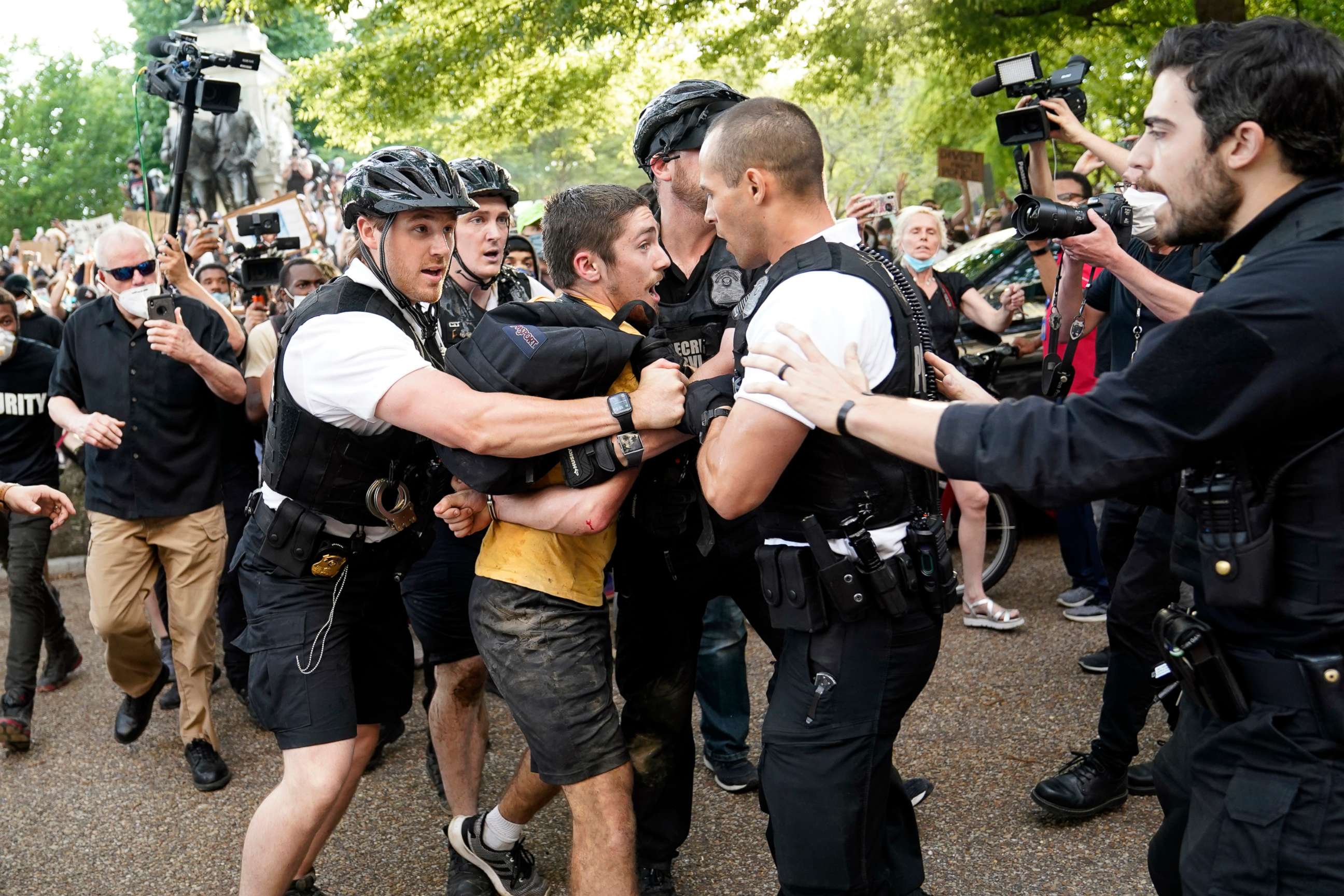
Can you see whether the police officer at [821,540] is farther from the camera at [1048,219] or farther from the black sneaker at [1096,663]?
the black sneaker at [1096,663]

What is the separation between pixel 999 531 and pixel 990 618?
0.89 meters

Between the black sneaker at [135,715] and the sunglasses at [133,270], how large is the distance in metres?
1.73

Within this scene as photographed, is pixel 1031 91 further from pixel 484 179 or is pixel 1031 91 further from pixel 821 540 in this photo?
pixel 821 540

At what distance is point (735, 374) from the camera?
258 centimetres

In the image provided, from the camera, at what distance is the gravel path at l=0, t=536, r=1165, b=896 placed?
3.67 metres

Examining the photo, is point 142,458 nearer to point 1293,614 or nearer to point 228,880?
point 228,880

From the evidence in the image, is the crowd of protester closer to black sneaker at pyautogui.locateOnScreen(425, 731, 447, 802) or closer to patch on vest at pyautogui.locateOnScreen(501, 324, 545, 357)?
black sneaker at pyautogui.locateOnScreen(425, 731, 447, 802)

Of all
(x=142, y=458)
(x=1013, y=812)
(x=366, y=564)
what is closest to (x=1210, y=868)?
(x=1013, y=812)

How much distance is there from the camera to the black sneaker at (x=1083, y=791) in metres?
3.79

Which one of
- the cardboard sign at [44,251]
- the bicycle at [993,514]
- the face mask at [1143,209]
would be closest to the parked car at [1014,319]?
the bicycle at [993,514]

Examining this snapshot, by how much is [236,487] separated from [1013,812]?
12.7ft

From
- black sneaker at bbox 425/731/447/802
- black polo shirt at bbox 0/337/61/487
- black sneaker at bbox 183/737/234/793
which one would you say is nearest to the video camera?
black polo shirt at bbox 0/337/61/487

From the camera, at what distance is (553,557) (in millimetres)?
2930

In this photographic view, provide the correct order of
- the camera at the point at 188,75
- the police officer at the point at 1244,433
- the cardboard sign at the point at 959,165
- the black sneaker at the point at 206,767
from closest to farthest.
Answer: the police officer at the point at 1244,433 < the black sneaker at the point at 206,767 < the camera at the point at 188,75 < the cardboard sign at the point at 959,165
